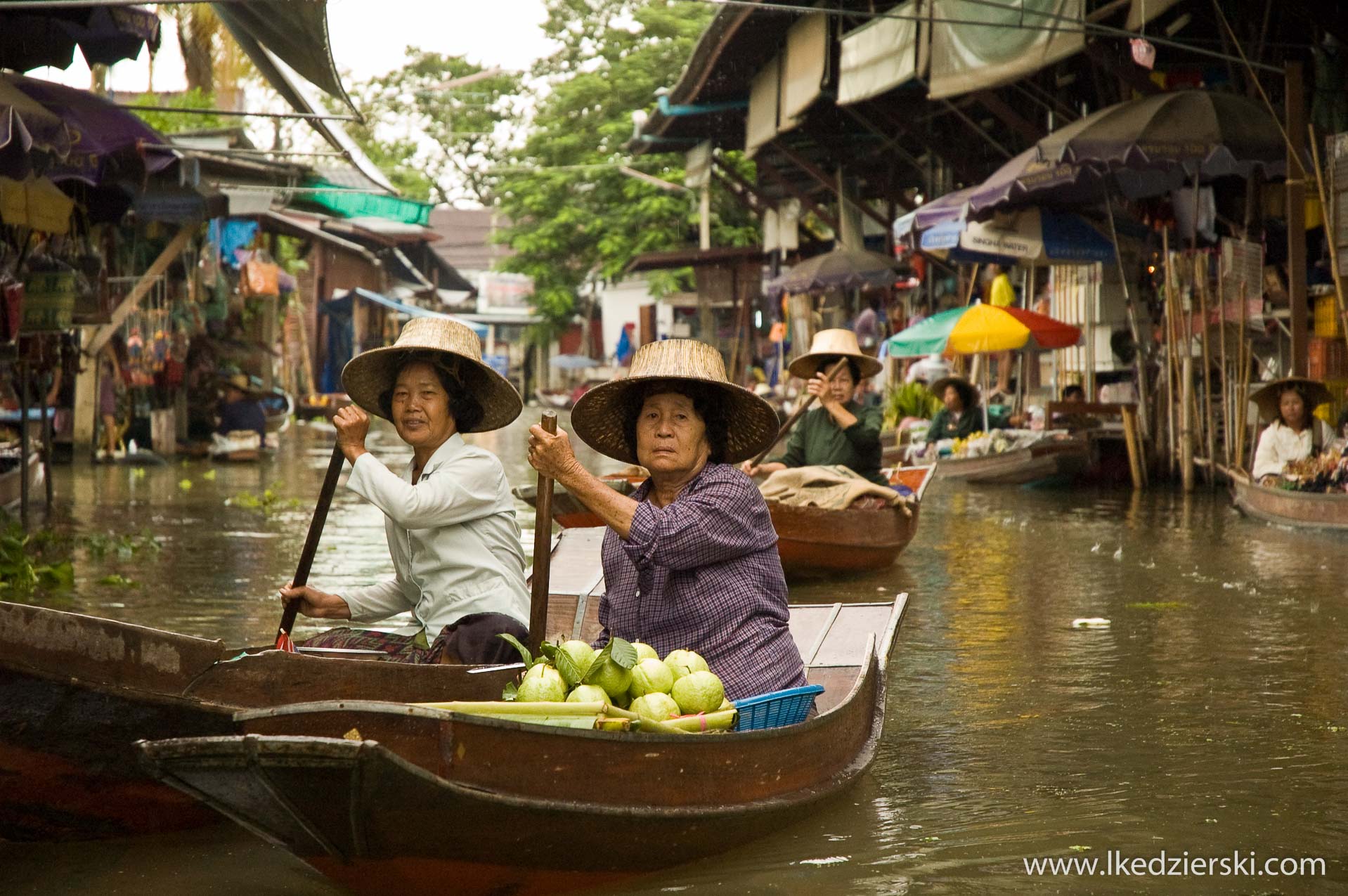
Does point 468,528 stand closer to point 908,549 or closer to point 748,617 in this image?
point 748,617

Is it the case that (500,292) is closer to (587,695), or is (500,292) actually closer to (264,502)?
(264,502)

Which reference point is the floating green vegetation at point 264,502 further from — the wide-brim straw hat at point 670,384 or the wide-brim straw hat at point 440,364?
the wide-brim straw hat at point 670,384

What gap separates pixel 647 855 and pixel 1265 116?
411 inches

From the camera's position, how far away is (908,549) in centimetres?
1038

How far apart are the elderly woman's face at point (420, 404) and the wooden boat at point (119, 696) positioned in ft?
2.77

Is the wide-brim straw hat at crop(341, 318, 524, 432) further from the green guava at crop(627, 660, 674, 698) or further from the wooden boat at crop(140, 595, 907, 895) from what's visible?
the wooden boat at crop(140, 595, 907, 895)

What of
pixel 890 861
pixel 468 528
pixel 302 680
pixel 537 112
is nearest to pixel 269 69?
pixel 468 528

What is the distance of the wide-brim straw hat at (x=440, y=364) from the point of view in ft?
14.4

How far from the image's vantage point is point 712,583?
403cm

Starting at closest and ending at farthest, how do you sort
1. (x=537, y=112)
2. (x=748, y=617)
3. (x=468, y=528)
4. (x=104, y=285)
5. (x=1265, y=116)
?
(x=748, y=617) → (x=468, y=528) → (x=1265, y=116) → (x=104, y=285) → (x=537, y=112)

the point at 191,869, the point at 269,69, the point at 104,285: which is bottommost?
the point at 191,869

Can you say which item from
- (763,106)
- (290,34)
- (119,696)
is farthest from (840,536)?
(763,106)

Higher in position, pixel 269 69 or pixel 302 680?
pixel 269 69

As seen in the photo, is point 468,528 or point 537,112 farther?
point 537,112
